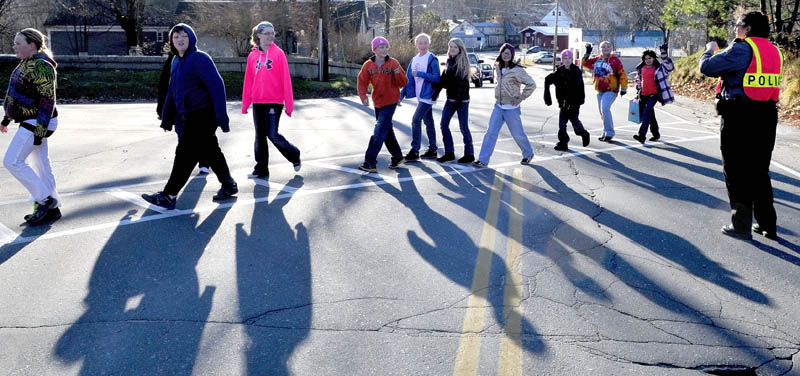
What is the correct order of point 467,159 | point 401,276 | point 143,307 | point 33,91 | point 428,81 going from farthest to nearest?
point 467,159
point 428,81
point 33,91
point 401,276
point 143,307

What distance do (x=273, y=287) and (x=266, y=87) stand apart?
4184mm

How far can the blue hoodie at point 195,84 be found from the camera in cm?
720

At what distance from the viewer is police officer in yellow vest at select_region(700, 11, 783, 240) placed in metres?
6.21

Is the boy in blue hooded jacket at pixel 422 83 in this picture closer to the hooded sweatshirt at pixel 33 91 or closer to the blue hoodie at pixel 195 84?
the blue hoodie at pixel 195 84

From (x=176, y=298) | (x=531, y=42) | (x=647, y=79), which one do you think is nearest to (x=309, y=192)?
(x=176, y=298)

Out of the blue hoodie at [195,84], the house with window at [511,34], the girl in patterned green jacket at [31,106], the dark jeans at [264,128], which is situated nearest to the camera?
the girl in patterned green jacket at [31,106]

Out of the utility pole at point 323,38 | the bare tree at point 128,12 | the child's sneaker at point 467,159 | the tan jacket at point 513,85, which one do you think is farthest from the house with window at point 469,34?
the tan jacket at point 513,85

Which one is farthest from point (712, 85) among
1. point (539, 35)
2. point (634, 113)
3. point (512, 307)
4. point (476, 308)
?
point (539, 35)

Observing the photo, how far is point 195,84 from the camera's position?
24.0 feet

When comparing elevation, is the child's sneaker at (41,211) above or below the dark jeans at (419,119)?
below

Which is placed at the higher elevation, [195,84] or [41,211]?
[195,84]

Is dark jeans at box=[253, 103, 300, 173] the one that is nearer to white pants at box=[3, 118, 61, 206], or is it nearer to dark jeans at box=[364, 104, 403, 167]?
dark jeans at box=[364, 104, 403, 167]

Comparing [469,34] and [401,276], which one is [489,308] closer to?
[401,276]

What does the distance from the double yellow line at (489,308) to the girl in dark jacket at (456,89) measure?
3.13 m
